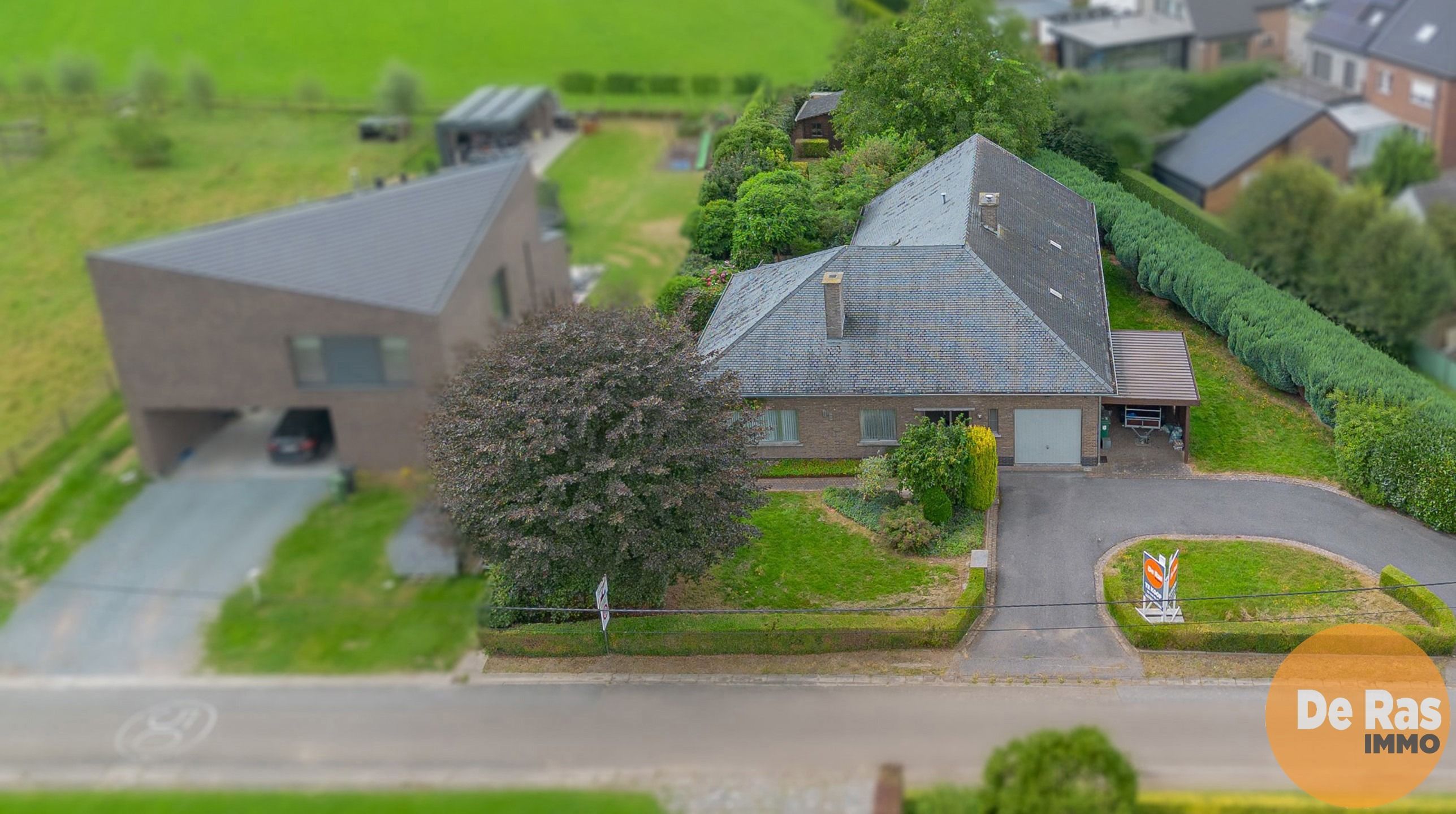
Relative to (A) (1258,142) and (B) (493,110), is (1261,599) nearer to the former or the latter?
(A) (1258,142)

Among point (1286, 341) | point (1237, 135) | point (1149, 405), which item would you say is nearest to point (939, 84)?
point (1286, 341)

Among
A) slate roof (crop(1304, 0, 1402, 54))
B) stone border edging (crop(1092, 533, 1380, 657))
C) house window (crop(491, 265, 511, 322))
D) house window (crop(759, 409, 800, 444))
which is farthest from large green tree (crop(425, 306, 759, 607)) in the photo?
slate roof (crop(1304, 0, 1402, 54))

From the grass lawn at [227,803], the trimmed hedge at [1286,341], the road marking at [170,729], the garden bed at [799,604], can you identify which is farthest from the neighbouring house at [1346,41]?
the road marking at [170,729]

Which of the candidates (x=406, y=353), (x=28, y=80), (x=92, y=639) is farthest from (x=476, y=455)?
(x=28, y=80)

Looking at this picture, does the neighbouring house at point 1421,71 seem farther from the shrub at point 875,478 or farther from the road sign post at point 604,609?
the road sign post at point 604,609

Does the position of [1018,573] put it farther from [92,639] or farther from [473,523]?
[92,639]

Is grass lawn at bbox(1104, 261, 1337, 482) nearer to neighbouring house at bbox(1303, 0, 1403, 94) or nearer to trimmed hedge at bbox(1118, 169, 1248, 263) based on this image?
trimmed hedge at bbox(1118, 169, 1248, 263)
